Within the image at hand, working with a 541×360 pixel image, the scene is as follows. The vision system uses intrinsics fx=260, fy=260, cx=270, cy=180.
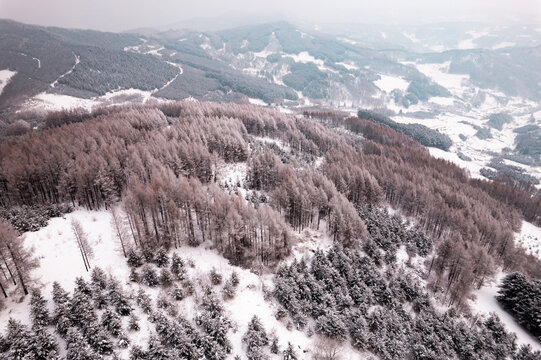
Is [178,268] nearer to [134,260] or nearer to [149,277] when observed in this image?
[149,277]

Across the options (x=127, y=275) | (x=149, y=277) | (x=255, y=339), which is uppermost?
(x=149, y=277)

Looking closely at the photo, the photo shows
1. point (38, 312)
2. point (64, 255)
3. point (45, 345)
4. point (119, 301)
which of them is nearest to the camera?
point (45, 345)

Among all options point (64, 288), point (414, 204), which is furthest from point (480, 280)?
point (64, 288)

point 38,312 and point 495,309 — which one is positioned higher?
point 38,312

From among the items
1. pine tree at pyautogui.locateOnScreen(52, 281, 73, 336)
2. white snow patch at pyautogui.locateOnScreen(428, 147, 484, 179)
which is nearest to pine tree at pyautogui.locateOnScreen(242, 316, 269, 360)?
pine tree at pyautogui.locateOnScreen(52, 281, 73, 336)

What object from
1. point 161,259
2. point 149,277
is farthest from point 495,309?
point 149,277

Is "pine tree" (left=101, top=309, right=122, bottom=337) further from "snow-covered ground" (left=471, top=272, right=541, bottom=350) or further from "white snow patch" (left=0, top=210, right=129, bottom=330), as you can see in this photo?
Result: "snow-covered ground" (left=471, top=272, right=541, bottom=350)

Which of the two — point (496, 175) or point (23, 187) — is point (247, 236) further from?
point (496, 175)
